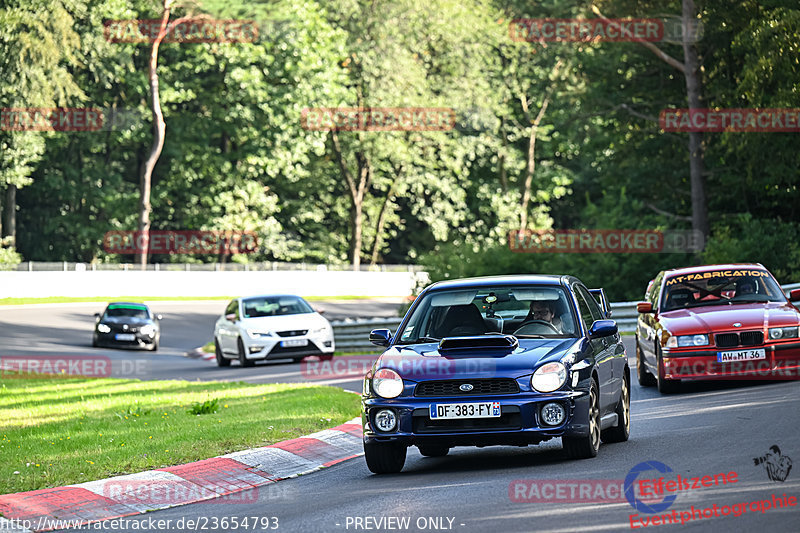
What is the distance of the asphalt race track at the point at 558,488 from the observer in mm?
7594

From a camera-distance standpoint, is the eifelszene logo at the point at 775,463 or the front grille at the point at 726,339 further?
the front grille at the point at 726,339

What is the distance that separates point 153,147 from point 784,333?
157ft

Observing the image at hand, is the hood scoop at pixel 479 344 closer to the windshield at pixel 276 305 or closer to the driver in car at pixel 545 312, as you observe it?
the driver in car at pixel 545 312

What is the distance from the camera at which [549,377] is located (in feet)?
32.2

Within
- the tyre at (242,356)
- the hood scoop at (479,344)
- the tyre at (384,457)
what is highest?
→ the hood scoop at (479,344)

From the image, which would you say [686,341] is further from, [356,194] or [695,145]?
[356,194]

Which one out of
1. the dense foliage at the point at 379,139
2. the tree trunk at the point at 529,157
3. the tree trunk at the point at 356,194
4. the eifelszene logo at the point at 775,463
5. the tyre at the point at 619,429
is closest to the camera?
the eifelszene logo at the point at 775,463

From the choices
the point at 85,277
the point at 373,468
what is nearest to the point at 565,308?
the point at 373,468

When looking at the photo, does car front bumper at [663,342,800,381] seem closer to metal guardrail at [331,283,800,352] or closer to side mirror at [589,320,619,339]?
side mirror at [589,320,619,339]

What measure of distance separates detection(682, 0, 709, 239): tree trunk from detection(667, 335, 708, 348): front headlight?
885 inches

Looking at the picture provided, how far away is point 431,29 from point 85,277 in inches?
1031

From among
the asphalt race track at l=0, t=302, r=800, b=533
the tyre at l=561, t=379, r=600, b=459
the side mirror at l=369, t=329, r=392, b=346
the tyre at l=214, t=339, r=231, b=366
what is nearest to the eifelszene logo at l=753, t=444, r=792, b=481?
→ the asphalt race track at l=0, t=302, r=800, b=533

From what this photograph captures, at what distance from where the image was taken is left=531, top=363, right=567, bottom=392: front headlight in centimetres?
975

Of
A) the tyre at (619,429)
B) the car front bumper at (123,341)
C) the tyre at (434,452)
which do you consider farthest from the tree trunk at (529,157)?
the tyre at (434,452)
